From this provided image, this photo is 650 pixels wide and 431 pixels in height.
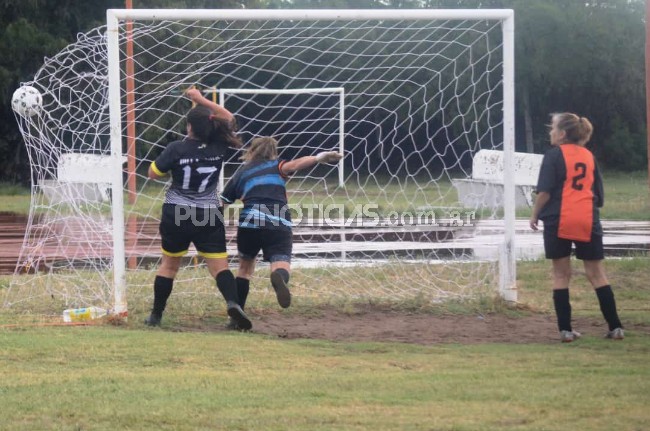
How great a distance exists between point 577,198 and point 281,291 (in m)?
2.46

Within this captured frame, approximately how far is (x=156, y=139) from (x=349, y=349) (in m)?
5.17

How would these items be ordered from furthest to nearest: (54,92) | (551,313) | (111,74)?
(54,92) < (551,313) < (111,74)

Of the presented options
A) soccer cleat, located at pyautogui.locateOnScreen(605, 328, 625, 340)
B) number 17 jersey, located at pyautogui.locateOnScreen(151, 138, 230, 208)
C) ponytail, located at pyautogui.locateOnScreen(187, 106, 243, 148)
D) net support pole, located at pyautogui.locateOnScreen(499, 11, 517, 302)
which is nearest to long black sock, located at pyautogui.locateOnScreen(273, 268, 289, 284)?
number 17 jersey, located at pyautogui.locateOnScreen(151, 138, 230, 208)

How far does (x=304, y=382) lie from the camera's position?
630cm

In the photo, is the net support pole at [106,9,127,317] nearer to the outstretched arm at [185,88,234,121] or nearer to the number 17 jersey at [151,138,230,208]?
the number 17 jersey at [151,138,230,208]

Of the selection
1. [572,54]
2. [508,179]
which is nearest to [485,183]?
[508,179]

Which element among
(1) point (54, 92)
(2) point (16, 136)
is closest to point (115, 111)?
(1) point (54, 92)

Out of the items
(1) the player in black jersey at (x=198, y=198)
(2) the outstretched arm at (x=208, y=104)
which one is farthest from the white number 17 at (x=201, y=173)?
(2) the outstretched arm at (x=208, y=104)

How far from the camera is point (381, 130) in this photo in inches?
469

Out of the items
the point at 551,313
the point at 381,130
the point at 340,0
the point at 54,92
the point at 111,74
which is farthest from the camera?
the point at 340,0

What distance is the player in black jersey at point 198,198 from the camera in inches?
330

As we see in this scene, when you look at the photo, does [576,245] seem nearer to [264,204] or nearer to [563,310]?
[563,310]

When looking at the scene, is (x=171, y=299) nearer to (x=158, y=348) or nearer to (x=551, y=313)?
(x=158, y=348)

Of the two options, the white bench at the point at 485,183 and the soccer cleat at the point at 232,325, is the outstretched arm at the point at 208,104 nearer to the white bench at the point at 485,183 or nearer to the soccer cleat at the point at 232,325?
the soccer cleat at the point at 232,325
